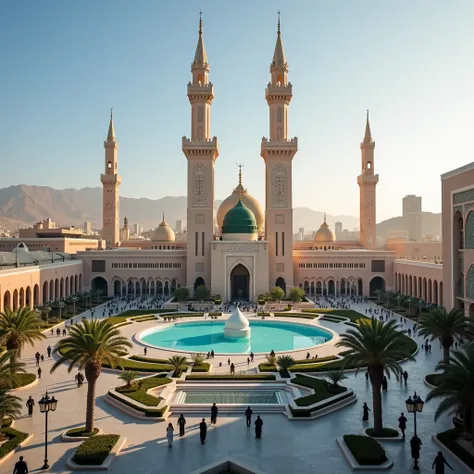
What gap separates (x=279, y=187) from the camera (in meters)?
46.6

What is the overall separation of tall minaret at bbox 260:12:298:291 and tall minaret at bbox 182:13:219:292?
5.48 metres

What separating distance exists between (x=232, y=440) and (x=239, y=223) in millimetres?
32707

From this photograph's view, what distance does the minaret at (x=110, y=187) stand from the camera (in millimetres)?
56875

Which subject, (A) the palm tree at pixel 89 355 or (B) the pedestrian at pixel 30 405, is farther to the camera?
(B) the pedestrian at pixel 30 405

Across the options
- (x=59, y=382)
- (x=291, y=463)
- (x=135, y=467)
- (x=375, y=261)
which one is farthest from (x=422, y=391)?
(x=375, y=261)

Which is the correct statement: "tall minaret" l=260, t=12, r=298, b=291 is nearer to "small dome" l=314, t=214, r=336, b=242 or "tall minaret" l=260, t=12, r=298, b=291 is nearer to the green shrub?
"small dome" l=314, t=214, r=336, b=242

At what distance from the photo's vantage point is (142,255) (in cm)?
A: 4856

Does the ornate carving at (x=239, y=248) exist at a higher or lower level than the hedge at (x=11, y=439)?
higher

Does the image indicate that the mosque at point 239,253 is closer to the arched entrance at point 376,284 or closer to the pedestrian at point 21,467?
the arched entrance at point 376,284

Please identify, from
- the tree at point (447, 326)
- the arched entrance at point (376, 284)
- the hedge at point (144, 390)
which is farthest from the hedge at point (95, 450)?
the arched entrance at point (376, 284)

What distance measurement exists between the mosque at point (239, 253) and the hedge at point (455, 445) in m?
30.5

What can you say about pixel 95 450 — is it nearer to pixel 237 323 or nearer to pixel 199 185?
pixel 237 323

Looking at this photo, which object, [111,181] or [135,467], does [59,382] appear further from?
[111,181]

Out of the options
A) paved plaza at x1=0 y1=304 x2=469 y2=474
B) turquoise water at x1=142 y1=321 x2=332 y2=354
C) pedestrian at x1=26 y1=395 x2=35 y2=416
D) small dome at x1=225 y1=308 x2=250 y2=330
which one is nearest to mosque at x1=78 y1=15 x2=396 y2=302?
turquoise water at x1=142 y1=321 x2=332 y2=354
